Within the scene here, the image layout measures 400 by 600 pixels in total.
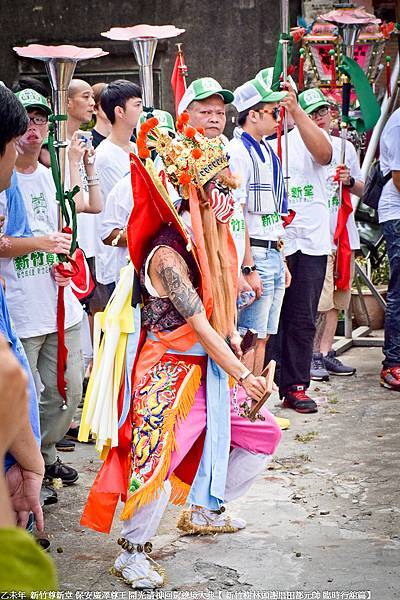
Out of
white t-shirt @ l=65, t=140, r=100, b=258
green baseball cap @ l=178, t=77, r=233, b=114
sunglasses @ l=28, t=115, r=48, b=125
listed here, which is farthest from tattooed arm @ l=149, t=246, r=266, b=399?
white t-shirt @ l=65, t=140, r=100, b=258

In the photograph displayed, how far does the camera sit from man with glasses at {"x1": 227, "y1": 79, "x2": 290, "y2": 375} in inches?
262

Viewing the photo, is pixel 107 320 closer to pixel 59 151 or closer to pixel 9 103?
pixel 59 151

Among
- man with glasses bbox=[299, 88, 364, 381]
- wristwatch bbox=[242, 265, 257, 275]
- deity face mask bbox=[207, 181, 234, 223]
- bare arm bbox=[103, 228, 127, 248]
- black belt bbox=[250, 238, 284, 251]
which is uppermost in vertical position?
deity face mask bbox=[207, 181, 234, 223]

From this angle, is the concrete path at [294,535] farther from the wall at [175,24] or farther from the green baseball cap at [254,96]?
the wall at [175,24]

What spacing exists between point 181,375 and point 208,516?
957 mm

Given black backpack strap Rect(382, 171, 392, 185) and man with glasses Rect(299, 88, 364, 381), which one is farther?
man with glasses Rect(299, 88, 364, 381)

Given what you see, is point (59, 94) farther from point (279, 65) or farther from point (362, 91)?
point (362, 91)

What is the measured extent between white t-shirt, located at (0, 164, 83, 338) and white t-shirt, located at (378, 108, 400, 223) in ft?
10.7

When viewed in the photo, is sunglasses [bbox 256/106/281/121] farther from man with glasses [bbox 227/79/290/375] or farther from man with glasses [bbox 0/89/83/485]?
man with glasses [bbox 0/89/83/485]

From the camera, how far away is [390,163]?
7762mm

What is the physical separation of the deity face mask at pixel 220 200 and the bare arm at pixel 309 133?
8.69 feet

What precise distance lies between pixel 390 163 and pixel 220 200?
3.71 m

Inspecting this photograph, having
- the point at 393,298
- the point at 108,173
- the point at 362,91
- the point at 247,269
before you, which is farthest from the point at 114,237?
the point at 362,91

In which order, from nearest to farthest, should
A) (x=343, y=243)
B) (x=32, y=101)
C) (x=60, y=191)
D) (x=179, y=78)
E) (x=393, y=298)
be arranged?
1. (x=60, y=191)
2. (x=32, y=101)
3. (x=179, y=78)
4. (x=393, y=298)
5. (x=343, y=243)
